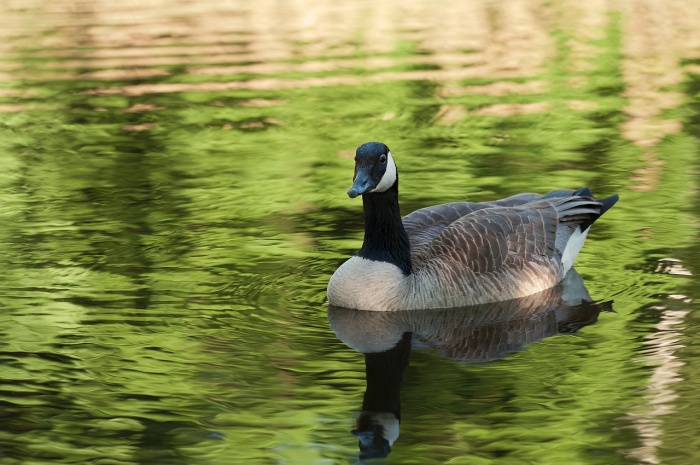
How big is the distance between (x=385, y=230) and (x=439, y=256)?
25.4 inches

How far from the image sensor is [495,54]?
29.8m

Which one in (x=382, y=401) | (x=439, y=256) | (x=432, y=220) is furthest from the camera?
(x=432, y=220)

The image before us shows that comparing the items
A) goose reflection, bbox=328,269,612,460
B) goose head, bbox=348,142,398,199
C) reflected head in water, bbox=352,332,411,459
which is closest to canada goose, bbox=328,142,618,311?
goose head, bbox=348,142,398,199

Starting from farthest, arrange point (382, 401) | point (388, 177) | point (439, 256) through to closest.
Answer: point (439, 256), point (388, 177), point (382, 401)

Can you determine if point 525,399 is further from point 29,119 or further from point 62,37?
point 62,37

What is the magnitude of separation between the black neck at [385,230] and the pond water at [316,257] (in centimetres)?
64

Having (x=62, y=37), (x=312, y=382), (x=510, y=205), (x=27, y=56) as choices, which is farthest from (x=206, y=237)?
(x=62, y=37)

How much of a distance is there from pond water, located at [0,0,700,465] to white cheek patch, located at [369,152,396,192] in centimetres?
127

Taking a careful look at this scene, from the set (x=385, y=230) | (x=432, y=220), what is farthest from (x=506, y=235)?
(x=385, y=230)

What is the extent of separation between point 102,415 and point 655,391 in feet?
14.1

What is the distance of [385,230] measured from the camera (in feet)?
40.5

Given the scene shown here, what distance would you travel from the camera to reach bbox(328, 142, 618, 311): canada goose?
12.3 m

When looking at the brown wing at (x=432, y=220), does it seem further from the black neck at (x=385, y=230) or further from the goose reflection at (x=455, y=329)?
the goose reflection at (x=455, y=329)

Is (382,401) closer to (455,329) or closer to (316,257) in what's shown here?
(455,329)
